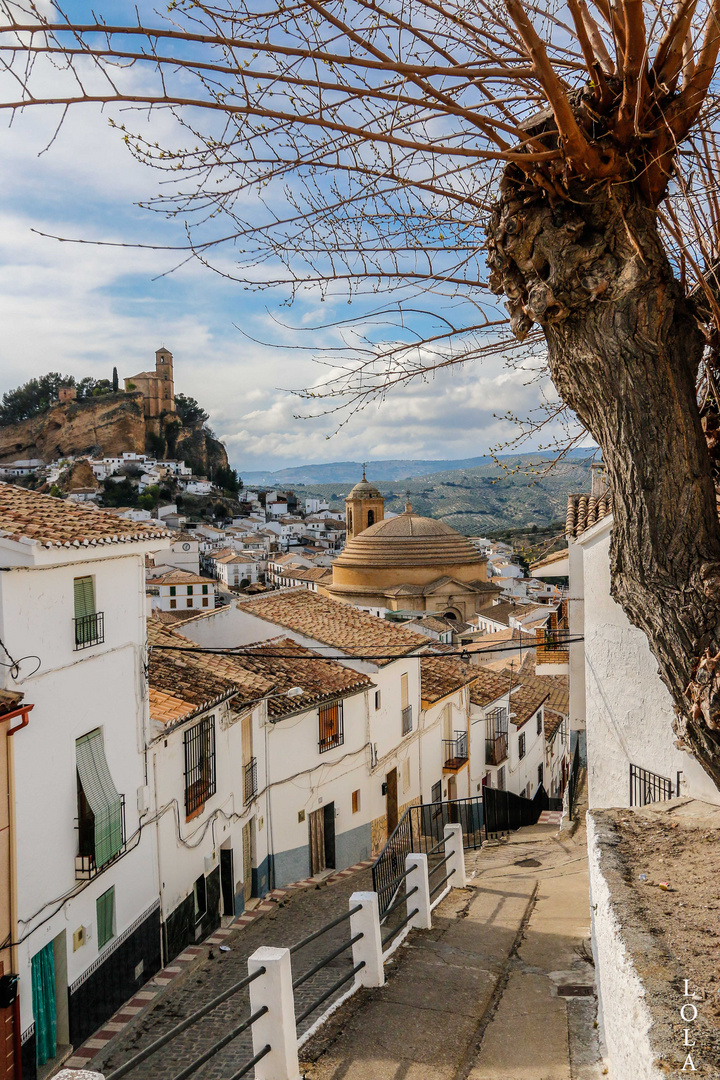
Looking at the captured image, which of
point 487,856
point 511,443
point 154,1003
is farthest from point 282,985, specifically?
point 487,856

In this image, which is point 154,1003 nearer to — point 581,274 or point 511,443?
point 511,443

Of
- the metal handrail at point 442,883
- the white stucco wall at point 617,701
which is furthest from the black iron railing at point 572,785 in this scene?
the metal handrail at point 442,883

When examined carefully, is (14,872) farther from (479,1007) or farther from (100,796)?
(479,1007)

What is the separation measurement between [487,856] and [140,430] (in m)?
110

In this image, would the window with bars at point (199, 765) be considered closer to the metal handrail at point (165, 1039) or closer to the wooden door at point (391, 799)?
the wooden door at point (391, 799)

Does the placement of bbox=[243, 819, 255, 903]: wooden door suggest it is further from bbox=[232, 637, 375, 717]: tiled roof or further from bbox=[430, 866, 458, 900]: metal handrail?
bbox=[430, 866, 458, 900]: metal handrail

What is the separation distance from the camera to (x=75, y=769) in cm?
979

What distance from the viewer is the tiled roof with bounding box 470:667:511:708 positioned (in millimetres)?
23188

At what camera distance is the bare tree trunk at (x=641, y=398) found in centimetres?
357

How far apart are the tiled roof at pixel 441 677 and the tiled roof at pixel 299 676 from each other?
385 centimetres

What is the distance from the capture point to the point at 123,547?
35.4 feet

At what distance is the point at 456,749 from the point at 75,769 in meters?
14.3

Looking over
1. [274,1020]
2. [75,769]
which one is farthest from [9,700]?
→ [274,1020]

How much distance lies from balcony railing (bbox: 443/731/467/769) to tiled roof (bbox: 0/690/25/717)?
15474 mm
